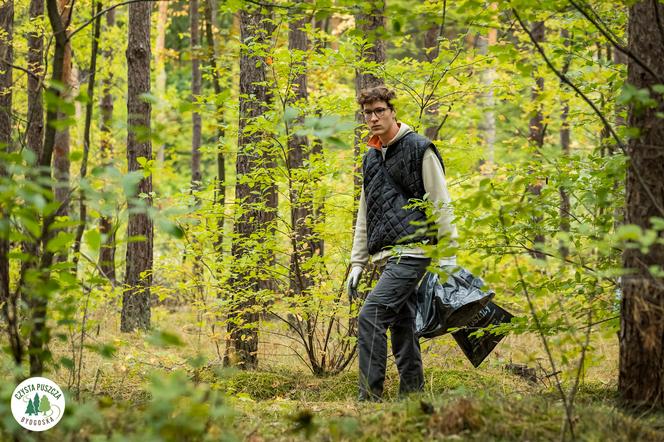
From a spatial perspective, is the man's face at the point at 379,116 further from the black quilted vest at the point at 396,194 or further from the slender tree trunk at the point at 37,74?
the slender tree trunk at the point at 37,74

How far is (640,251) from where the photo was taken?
336 cm

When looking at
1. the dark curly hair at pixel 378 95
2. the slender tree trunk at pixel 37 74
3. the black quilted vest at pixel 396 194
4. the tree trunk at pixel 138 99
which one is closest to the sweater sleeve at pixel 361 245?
the black quilted vest at pixel 396 194

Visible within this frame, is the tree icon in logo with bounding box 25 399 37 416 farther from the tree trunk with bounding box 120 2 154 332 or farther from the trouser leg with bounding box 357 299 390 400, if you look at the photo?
the tree trunk with bounding box 120 2 154 332

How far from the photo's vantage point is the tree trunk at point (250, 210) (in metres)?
6.02

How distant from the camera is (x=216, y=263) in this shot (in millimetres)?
6086

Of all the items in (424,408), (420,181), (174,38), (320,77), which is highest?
(174,38)

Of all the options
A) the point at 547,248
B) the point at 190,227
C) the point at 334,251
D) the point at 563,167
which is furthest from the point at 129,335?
the point at 547,248

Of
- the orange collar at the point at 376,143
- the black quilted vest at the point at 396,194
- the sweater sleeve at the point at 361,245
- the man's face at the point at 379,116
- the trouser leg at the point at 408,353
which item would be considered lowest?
the trouser leg at the point at 408,353

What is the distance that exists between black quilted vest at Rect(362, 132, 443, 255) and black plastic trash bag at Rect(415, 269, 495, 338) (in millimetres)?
368

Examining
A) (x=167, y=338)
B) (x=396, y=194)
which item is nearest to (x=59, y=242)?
(x=167, y=338)

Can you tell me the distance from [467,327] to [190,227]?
120 inches

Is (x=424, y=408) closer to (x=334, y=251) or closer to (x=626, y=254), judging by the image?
(x=626, y=254)

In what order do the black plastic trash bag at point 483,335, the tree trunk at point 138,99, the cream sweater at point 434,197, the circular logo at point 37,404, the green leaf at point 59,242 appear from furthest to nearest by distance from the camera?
the tree trunk at point 138,99, the black plastic trash bag at point 483,335, the cream sweater at point 434,197, the circular logo at point 37,404, the green leaf at point 59,242

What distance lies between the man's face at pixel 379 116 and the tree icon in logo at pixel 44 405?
9.15 feet
